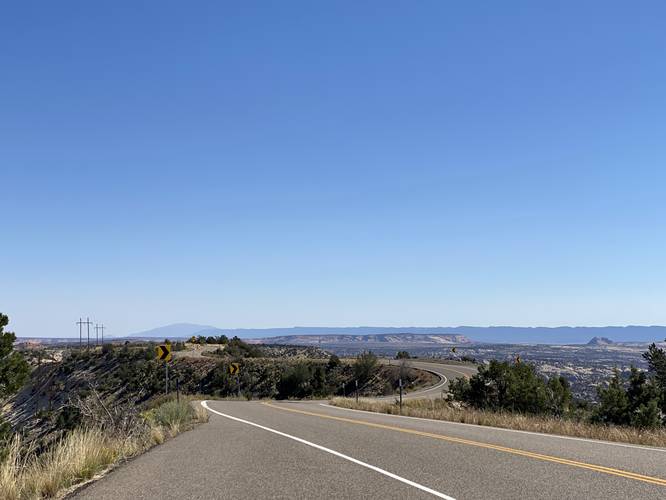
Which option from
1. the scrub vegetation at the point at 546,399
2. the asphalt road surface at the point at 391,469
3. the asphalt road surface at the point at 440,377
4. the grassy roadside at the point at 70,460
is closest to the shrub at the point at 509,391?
the scrub vegetation at the point at 546,399

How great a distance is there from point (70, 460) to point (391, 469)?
5.33 meters

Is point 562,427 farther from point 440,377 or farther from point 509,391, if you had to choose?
point 440,377

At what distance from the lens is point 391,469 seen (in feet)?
30.8

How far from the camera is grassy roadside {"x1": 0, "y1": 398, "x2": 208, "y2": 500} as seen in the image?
8.13m

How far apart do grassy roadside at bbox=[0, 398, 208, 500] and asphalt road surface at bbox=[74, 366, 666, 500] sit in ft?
1.48

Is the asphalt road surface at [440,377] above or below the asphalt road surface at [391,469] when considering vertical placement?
below

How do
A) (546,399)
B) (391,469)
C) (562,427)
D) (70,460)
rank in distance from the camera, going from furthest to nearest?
(546,399), (562,427), (70,460), (391,469)

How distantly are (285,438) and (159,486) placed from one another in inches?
258

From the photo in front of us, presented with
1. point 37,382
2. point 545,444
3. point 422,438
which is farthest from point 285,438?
point 37,382

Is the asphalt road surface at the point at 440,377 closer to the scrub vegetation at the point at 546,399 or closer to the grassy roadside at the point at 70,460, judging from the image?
the scrub vegetation at the point at 546,399

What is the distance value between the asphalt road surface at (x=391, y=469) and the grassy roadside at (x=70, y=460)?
450 millimetres

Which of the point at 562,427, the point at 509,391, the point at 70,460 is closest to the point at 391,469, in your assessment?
the point at 70,460

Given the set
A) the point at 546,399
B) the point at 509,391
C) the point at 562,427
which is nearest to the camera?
the point at 562,427

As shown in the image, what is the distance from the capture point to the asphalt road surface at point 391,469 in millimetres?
7734
